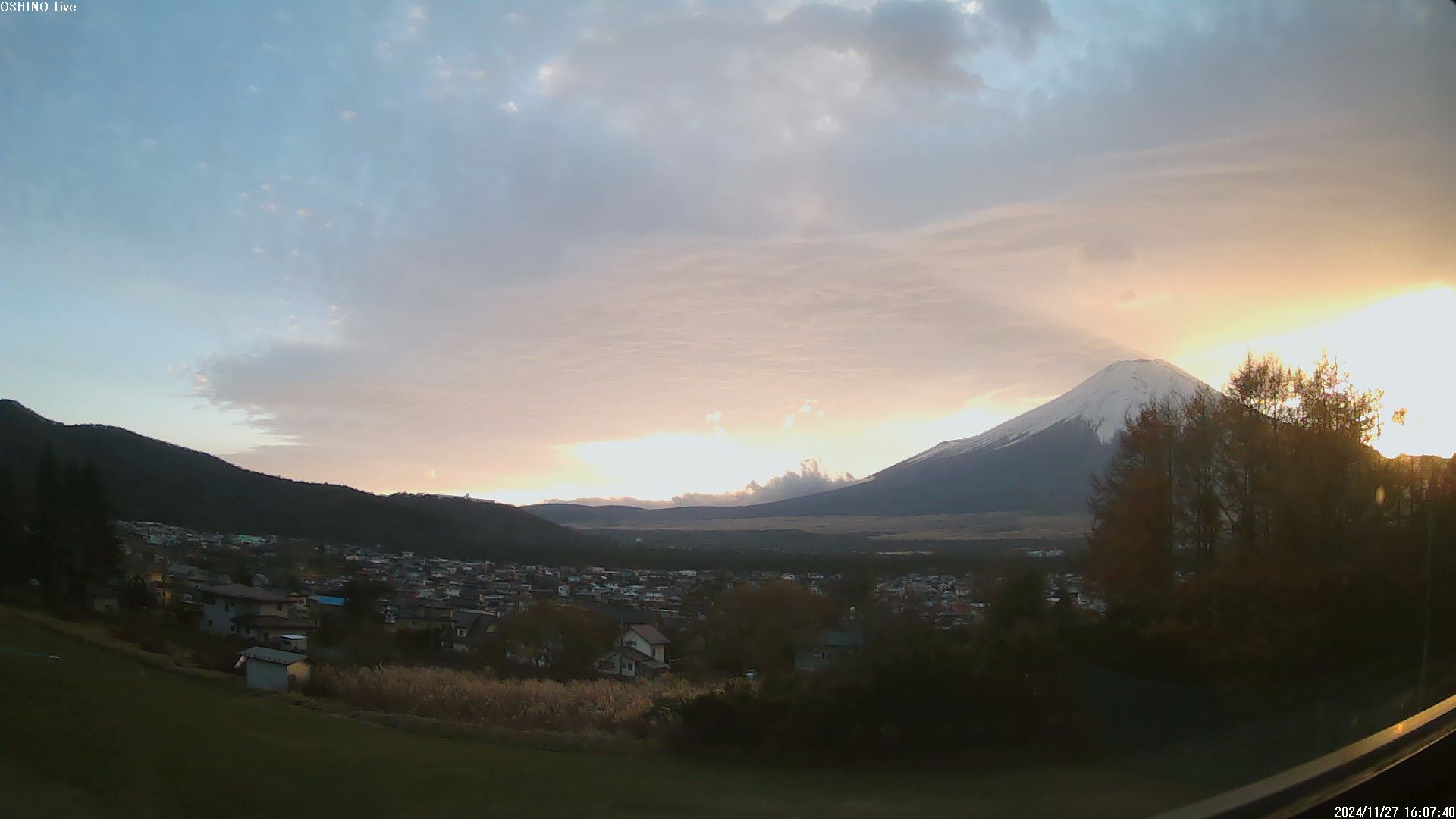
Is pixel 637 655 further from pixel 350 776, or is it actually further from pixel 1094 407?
pixel 1094 407

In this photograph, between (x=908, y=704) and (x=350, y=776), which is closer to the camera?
(x=350, y=776)

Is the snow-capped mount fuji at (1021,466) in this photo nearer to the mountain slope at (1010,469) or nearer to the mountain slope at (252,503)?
the mountain slope at (1010,469)

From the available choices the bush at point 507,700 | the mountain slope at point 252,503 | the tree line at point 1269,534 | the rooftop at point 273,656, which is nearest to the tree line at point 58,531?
the mountain slope at point 252,503

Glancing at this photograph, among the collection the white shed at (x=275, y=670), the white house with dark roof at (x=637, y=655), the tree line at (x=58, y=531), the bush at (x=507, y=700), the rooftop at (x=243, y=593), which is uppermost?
the tree line at (x=58, y=531)

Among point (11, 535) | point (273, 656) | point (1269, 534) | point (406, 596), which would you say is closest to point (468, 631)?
point (406, 596)

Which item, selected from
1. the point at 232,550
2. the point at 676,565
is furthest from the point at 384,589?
the point at 676,565

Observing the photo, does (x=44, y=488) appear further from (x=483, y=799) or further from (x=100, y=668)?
(x=483, y=799)
